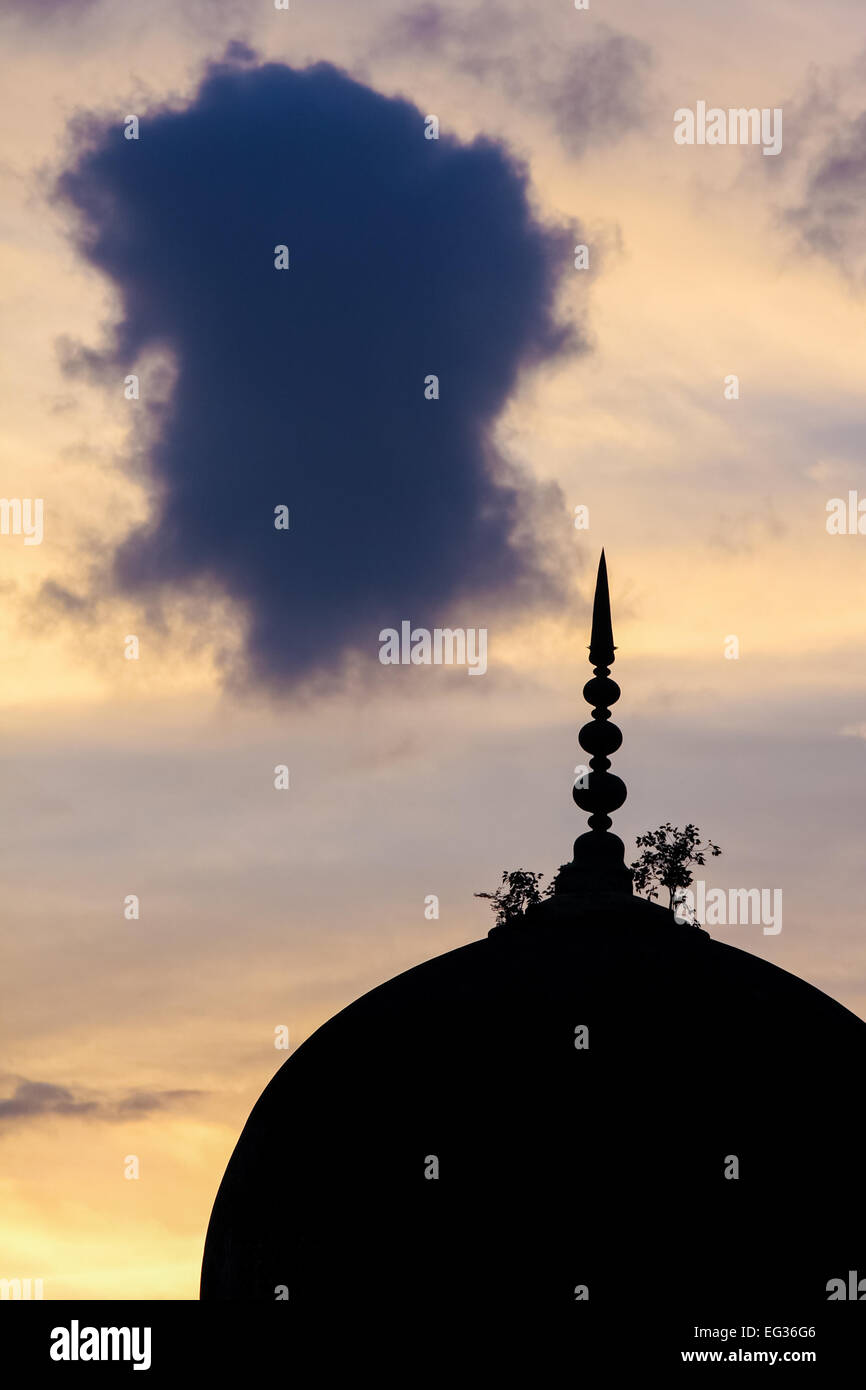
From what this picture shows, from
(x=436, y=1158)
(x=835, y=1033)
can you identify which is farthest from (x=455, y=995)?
(x=835, y=1033)

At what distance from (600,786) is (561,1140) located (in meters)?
6.00

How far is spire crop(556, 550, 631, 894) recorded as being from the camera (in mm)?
31812

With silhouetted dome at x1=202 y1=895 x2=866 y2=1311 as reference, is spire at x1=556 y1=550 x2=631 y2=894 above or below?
above

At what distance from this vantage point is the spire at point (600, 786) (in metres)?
31.8

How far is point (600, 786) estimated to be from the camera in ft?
108

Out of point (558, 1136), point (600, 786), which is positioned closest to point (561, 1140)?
point (558, 1136)

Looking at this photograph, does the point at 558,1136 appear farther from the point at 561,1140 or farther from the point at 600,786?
the point at 600,786

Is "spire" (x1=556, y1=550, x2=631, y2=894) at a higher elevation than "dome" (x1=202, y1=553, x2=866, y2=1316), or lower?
higher

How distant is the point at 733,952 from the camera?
3048 cm

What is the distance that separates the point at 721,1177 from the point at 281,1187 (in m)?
4.85

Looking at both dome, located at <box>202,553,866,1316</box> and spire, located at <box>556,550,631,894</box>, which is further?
spire, located at <box>556,550,631,894</box>

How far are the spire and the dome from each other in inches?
40.8

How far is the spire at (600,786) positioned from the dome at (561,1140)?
40.8 inches
